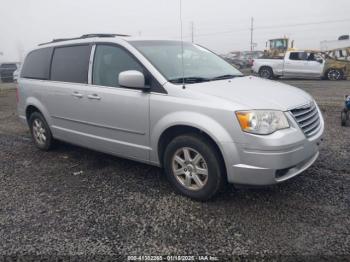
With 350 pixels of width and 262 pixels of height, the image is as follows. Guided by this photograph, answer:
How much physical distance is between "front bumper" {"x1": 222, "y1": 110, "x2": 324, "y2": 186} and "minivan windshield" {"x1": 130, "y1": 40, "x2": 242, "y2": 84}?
105cm

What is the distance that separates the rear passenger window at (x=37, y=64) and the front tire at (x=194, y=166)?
8.86 ft

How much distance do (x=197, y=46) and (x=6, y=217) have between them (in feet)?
10.9

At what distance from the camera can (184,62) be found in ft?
13.1

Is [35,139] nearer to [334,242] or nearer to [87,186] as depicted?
[87,186]

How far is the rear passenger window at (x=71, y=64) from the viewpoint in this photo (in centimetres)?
435

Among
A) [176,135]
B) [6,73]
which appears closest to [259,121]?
[176,135]

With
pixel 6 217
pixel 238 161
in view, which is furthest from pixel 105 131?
pixel 238 161

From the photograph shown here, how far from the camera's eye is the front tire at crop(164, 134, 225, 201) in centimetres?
319

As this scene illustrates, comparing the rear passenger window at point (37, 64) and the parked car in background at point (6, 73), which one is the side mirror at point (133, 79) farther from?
the parked car in background at point (6, 73)

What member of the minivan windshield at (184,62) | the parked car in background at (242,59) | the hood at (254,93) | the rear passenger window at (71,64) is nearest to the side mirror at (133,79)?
the minivan windshield at (184,62)

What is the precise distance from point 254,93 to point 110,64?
1.83m

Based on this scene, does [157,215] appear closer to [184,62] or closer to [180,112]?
[180,112]

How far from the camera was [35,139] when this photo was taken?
5.55 meters

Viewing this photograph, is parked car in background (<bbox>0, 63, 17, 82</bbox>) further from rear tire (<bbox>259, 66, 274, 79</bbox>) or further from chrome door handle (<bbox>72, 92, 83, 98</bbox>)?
chrome door handle (<bbox>72, 92, 83, 98</bbox>)
